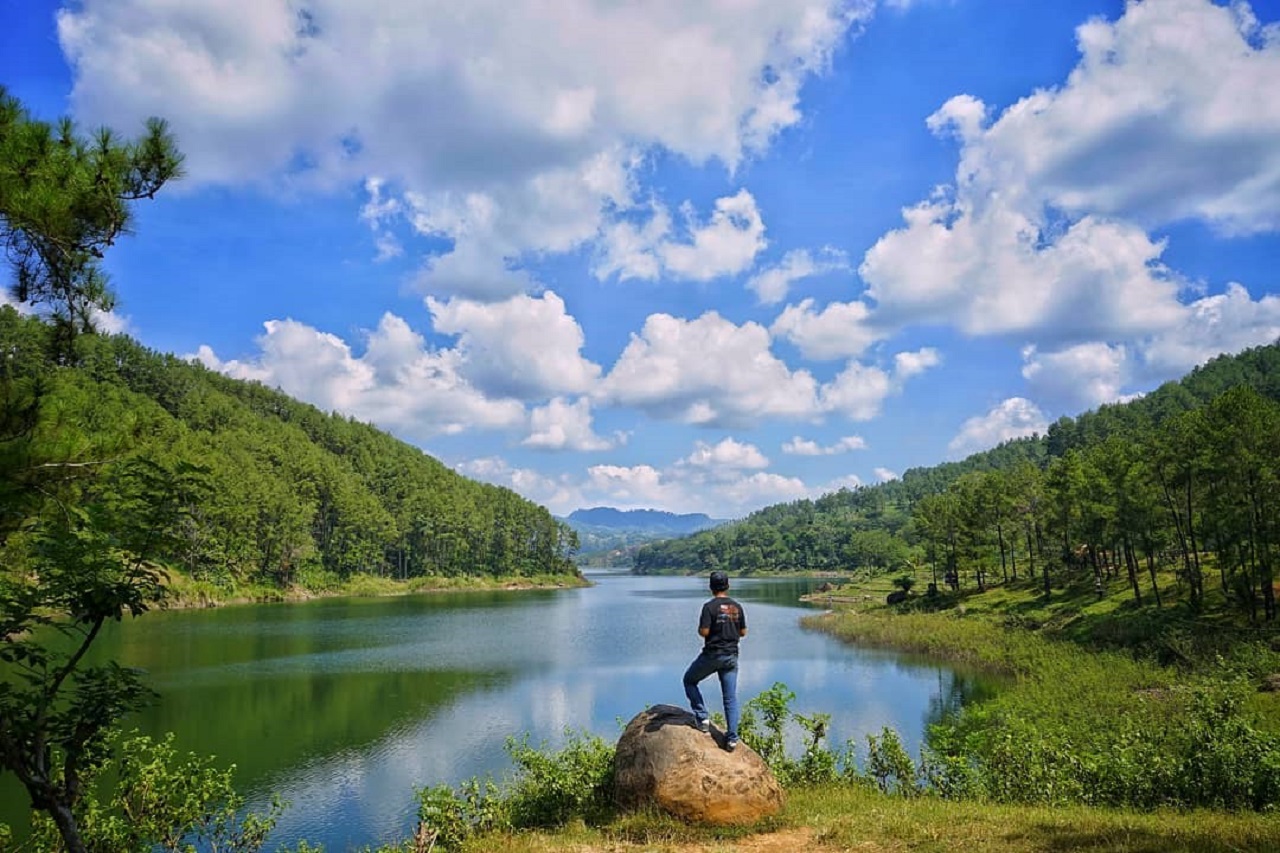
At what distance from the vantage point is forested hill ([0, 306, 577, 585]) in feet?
317

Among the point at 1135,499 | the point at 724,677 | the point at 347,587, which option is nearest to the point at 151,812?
the point at 724,677

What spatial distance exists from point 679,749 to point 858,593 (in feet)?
288

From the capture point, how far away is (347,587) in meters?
111

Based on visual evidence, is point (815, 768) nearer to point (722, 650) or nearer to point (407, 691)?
point (722, 650)

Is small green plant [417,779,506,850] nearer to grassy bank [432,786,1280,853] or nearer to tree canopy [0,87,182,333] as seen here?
grassy bank [432,786,1280,853]

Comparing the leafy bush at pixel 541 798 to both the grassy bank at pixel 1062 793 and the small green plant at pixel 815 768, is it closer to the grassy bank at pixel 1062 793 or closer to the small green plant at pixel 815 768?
the grassy bank at pixel 1062 793

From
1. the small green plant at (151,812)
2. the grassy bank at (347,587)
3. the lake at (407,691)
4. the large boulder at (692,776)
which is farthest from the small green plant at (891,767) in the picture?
the grassy bank at (347,587)

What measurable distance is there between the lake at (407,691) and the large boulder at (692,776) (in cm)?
287

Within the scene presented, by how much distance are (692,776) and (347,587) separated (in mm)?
111918

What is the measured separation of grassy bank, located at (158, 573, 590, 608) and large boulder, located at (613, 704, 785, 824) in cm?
5082

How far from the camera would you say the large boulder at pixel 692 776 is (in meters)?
10.7

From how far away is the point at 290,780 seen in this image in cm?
2172

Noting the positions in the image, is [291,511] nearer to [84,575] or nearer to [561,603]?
[561,603]

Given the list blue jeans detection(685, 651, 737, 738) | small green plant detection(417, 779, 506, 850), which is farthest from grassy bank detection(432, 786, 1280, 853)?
blue jeans detection(685, 651, 737, 738)
